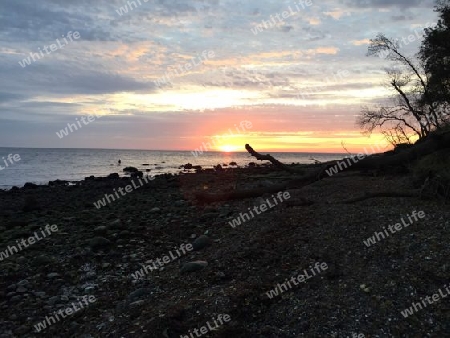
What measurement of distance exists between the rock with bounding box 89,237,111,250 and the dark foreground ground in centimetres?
4

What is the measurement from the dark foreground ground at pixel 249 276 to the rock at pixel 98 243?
37mm

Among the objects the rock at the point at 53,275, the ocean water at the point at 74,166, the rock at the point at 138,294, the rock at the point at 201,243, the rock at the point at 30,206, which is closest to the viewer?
the rock at the point at 138,294

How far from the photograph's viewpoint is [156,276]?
7.86 m

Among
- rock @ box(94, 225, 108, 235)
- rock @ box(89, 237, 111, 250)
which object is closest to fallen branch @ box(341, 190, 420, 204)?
rock @ box(89, 237, 111, 250)

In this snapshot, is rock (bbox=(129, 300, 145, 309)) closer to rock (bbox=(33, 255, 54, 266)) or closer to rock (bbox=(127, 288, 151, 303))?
rock (bbox=(127, 288, 151, 303))

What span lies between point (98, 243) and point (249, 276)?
519 cm

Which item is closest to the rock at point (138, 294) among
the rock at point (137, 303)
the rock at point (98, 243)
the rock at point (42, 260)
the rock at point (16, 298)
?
the rock at point (137, 303)

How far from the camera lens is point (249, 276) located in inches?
268

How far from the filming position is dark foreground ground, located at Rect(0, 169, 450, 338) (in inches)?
207

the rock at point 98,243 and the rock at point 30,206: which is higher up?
the rock at point 30,206

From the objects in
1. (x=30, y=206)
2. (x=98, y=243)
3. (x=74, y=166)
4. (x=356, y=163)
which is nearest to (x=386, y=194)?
(x=356, y=163)

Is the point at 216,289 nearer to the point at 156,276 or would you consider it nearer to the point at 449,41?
the point at 156,276

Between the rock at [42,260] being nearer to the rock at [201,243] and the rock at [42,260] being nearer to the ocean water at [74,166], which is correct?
the rock at [201,243]

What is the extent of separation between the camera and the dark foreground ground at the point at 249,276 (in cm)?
525
